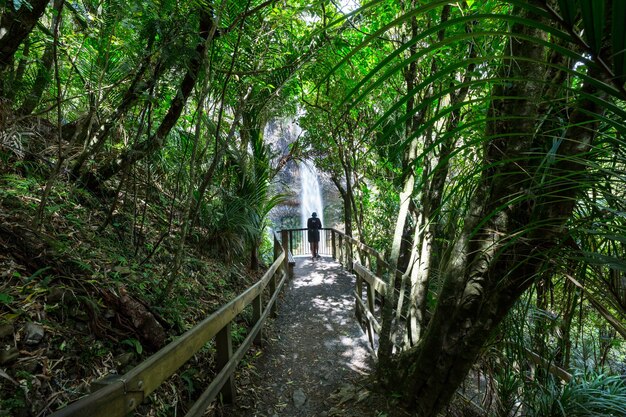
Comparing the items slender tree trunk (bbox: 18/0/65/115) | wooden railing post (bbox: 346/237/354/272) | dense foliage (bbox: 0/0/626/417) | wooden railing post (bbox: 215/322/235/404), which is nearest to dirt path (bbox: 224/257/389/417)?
wooden railing post (bbox: 215/322/235/404)

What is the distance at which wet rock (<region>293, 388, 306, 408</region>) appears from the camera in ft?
9.55

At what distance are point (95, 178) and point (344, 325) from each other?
3657mm

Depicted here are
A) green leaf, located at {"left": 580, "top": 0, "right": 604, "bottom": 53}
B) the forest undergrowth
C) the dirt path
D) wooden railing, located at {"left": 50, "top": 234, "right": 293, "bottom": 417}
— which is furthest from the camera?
the dirt path

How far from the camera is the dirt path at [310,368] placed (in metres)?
2.76

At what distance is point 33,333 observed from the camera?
1.71m

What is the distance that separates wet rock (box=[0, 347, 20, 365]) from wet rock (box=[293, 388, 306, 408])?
2.09 m

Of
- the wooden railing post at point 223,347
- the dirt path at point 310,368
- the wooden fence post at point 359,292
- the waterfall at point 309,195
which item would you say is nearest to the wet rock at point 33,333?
the wooden railing post at point 223,347

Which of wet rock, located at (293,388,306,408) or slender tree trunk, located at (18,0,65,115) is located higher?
slender tree trunk, located at (18,0,65,115)

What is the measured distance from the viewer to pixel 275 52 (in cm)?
332

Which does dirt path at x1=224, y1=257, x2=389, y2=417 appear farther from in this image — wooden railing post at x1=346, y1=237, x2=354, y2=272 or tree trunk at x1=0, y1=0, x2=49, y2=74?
tree trunk at x1=0, y1=0, x2=49, y2=74

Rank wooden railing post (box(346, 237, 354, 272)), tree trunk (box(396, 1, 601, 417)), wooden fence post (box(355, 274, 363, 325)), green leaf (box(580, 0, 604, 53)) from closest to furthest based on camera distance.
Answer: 1. green leaf (box(580, 0, 604, 53))
2. tree trunk (box(396, 1, 601, 417))
3. wooden fence post (box(355, 274, 363, 325))
4. wooden railing post (box(346, 237, 354, 272))

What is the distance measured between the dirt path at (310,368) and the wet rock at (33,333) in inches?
56.2

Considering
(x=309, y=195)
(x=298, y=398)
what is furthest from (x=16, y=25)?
(x=309, y=195)

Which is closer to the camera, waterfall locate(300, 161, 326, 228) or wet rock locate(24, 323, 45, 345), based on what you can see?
wet rock locate(24, 323, 45, 345)
